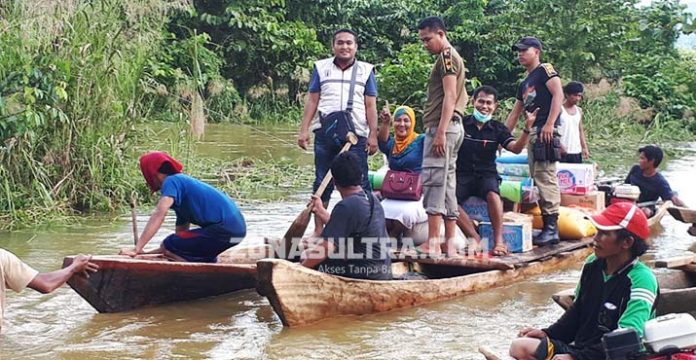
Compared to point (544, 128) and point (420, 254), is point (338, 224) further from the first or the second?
point (544, 128)

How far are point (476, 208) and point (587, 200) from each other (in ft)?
5.12

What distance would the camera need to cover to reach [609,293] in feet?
13.8

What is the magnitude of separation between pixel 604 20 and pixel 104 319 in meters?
14.7

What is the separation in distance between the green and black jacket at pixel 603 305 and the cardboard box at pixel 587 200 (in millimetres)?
4682

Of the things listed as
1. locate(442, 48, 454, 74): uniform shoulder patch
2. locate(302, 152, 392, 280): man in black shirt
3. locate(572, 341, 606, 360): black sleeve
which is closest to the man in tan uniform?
locate(442, 48, 454, 74): uniform shoulder patch

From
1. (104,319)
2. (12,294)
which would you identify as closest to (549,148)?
(104,319)

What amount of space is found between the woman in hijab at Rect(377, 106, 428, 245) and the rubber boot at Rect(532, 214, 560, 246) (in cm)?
122

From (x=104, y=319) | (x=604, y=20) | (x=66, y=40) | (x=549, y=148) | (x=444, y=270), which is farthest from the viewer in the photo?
(x=604, y=20)

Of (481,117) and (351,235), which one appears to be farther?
(481,117)

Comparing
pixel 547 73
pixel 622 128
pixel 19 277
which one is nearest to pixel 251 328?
pixel 19 277

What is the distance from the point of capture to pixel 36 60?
8.86 m

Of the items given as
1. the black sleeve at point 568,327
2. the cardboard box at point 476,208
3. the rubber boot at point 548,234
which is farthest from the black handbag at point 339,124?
the black sleeve at point 568,327

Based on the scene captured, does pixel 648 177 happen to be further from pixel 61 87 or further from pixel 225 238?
pixel 61 87

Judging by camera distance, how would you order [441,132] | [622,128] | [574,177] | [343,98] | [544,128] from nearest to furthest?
[441,132], [343,98], [544,128], [574,177], [622,128]
